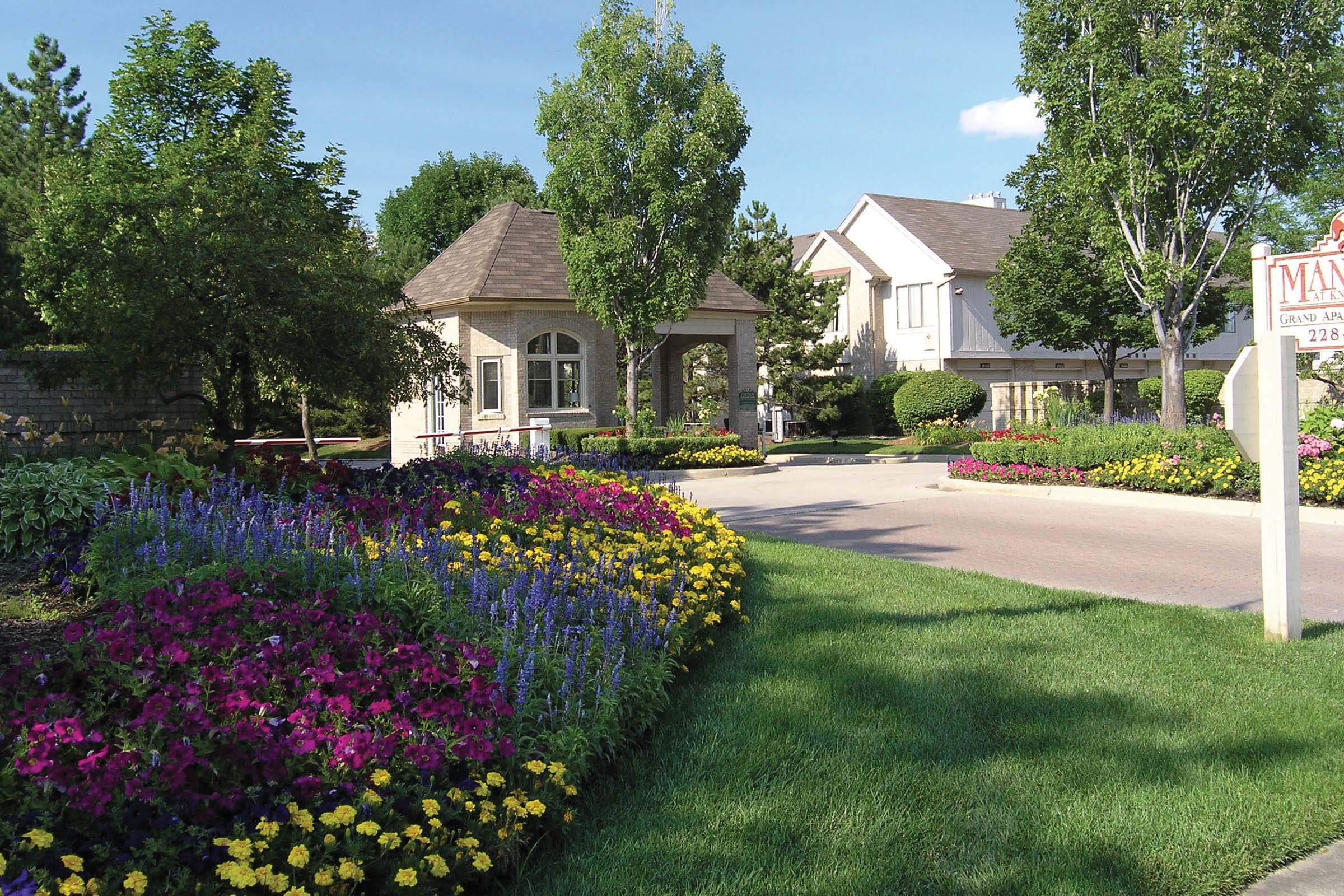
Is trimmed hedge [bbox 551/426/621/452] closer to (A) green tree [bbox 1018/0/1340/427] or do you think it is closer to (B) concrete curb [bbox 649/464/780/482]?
(B) concrete curb [bbox 649/464/780/482]

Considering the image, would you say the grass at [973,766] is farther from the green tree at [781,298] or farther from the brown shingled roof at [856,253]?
the brown shingled roof at [856,253]

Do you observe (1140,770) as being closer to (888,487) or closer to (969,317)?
(888,487)

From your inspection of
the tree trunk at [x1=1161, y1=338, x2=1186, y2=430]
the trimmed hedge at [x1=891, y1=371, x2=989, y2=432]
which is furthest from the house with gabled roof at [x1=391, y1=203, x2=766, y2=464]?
the tree trunk at [x1=1161, y1=338, x2=1186, y2=430]

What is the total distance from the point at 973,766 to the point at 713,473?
17.3 meters

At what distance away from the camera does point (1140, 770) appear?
4.34m

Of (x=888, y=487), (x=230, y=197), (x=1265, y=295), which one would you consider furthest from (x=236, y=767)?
(x=888, y=487)

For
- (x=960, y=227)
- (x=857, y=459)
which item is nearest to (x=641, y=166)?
(x=857, y=459)

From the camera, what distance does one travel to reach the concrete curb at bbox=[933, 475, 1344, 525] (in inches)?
492

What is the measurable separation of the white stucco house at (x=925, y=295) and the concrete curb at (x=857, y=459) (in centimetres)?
1013

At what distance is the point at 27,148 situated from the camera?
26.4m

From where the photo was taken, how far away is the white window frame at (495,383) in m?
25.2

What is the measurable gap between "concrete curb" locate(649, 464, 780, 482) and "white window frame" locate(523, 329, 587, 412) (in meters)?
4.72

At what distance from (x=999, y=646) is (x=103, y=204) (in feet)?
35.8

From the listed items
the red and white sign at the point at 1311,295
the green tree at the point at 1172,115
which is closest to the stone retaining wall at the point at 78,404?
the red and white sign at the point at 1311,295
